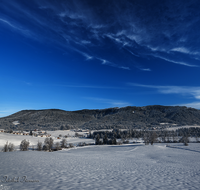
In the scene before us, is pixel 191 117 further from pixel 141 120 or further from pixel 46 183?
pixel 46 183

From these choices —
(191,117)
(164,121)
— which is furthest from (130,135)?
(191,117)

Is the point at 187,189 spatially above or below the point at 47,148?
above

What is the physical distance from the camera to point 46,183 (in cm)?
875

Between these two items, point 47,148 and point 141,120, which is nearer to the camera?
point 47,148

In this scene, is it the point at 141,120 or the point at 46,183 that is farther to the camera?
the point at 141,120

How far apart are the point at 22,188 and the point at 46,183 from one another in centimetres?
147

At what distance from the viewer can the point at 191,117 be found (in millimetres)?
192750

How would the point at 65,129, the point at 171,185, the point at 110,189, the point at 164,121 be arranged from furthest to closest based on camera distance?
the point at 164,121, the point at 65,129, the point at 171,185, the point at 110,189

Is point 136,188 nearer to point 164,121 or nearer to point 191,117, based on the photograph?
point 164,121

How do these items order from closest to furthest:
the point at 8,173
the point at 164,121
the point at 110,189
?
the point at 110,189, the point at 8,173, the point at 164,121

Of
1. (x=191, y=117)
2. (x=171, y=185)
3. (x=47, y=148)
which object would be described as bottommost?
(x=47, y=148)

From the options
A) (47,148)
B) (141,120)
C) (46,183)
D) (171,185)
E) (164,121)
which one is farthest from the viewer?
(141,120)

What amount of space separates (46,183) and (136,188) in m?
5.61

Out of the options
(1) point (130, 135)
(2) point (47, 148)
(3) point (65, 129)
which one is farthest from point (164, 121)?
(2) point (47, 148)
